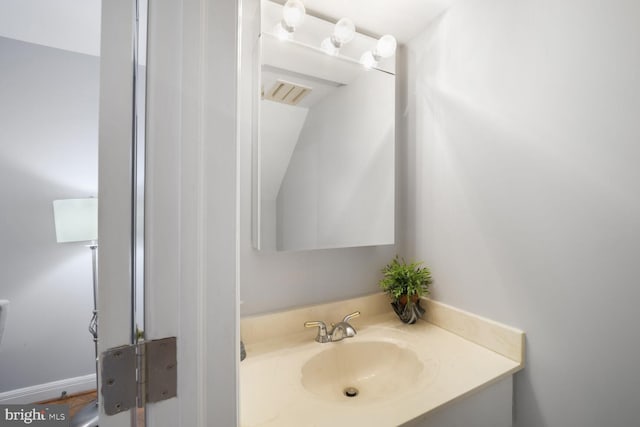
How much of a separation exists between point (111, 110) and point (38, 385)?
0.42 meters

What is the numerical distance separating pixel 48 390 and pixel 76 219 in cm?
26

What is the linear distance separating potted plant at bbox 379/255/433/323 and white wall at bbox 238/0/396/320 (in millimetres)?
148

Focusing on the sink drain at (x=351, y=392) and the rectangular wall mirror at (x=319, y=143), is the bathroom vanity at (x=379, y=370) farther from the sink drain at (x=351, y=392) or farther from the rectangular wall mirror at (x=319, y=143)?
the rectangular wall mirror at (x=319, y=143)

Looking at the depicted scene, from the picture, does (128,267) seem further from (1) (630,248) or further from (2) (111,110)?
(1) (630,248)

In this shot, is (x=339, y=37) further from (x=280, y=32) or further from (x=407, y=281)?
(x=407, y=281)

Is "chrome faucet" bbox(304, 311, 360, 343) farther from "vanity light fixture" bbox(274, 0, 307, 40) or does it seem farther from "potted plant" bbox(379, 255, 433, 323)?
"vanity light fixture" bbox(274, 0, 307, 40)

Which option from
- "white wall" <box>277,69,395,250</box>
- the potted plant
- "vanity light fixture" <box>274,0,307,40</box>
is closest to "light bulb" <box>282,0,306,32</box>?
"vanity light fixture" <box>274,0,307,40</box>

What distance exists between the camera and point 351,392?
976mm

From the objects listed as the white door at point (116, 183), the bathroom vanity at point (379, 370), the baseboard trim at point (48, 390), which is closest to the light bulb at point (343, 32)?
the white door at point (116, 183)

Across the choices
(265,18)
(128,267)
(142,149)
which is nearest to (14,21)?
(142,149)

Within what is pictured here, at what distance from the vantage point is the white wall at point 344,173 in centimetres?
107

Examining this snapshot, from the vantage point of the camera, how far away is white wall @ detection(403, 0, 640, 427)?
0.71 meters

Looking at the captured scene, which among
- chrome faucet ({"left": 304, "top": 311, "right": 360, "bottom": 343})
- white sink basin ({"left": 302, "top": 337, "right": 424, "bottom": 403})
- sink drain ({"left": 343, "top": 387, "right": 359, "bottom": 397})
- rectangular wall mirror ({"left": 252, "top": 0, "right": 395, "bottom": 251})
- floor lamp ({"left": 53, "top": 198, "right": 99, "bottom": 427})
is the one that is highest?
rectangular wall mirror ({"left": 252, "top": 0, "right": 395, "bottom": 251})

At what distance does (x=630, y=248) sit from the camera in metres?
0.70
